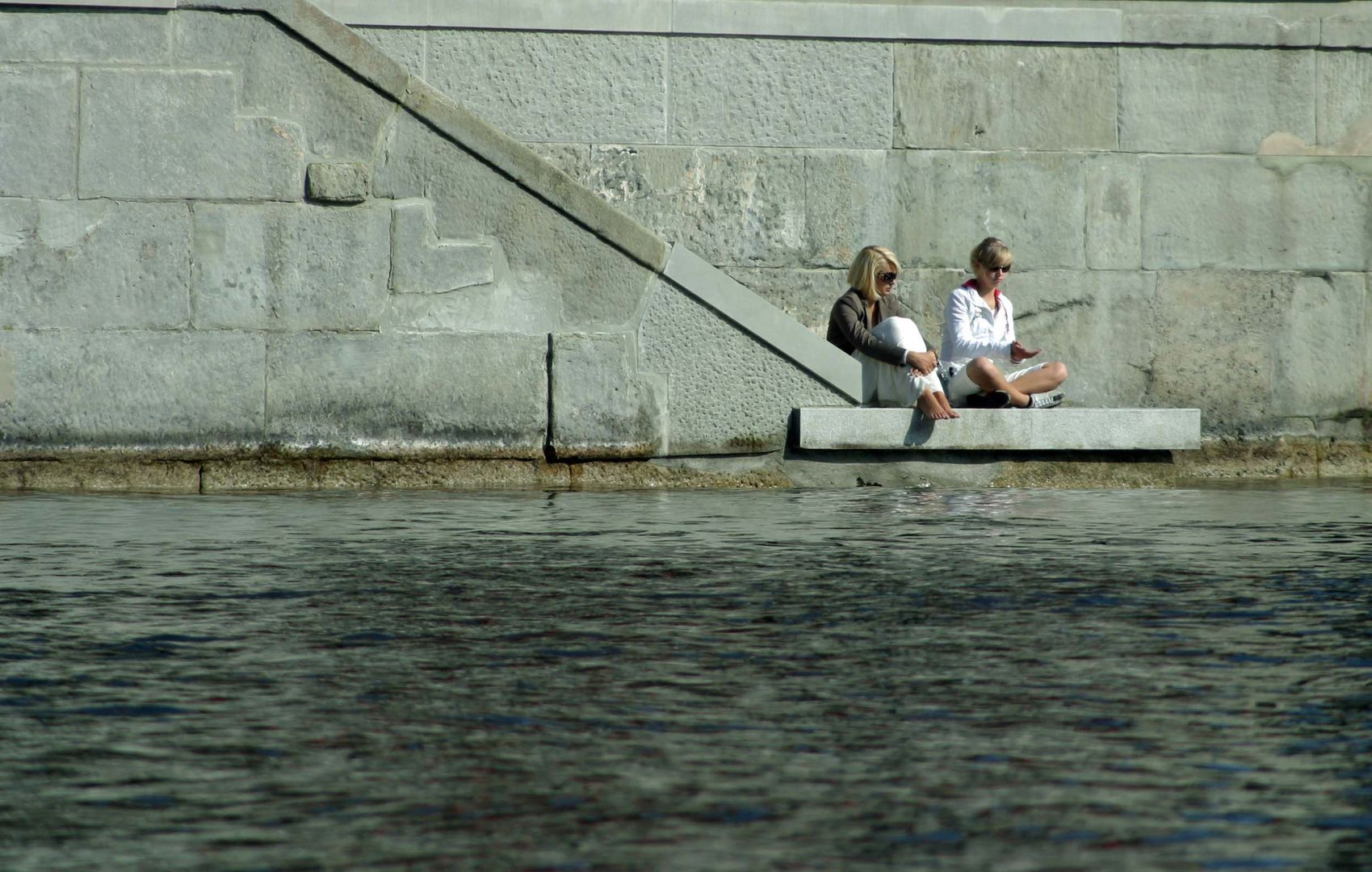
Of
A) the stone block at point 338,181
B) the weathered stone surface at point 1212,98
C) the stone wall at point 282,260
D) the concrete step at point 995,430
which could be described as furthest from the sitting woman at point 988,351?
the stone block at point 338,181

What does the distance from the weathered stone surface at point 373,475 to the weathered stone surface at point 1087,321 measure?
3487 mm

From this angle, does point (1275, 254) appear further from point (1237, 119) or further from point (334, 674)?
point (334, 674)

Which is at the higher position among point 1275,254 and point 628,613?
point 1275,254

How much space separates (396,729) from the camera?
4.14 metres

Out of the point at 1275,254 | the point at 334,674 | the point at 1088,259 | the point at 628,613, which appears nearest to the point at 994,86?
the point at 1088,259

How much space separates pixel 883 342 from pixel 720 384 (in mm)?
882

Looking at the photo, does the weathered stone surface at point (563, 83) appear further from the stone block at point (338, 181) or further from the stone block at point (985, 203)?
the stone block at point (338, 181)

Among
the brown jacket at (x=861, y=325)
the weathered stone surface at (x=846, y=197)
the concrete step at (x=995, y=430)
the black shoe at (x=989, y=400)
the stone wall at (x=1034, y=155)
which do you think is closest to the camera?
the concrete step at (x=995, y=430)

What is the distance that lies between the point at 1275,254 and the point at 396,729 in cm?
966

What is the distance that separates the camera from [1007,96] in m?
12.5

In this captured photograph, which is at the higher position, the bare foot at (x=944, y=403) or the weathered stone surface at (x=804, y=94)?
the weathered stone surface at (x=804, y=94)

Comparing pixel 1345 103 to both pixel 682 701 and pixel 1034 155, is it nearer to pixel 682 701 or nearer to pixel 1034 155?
pixel 1034 155

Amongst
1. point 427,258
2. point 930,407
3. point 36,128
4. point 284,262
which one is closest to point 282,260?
point 284,262

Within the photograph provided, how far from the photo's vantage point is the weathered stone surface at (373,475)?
1028 centimetres
